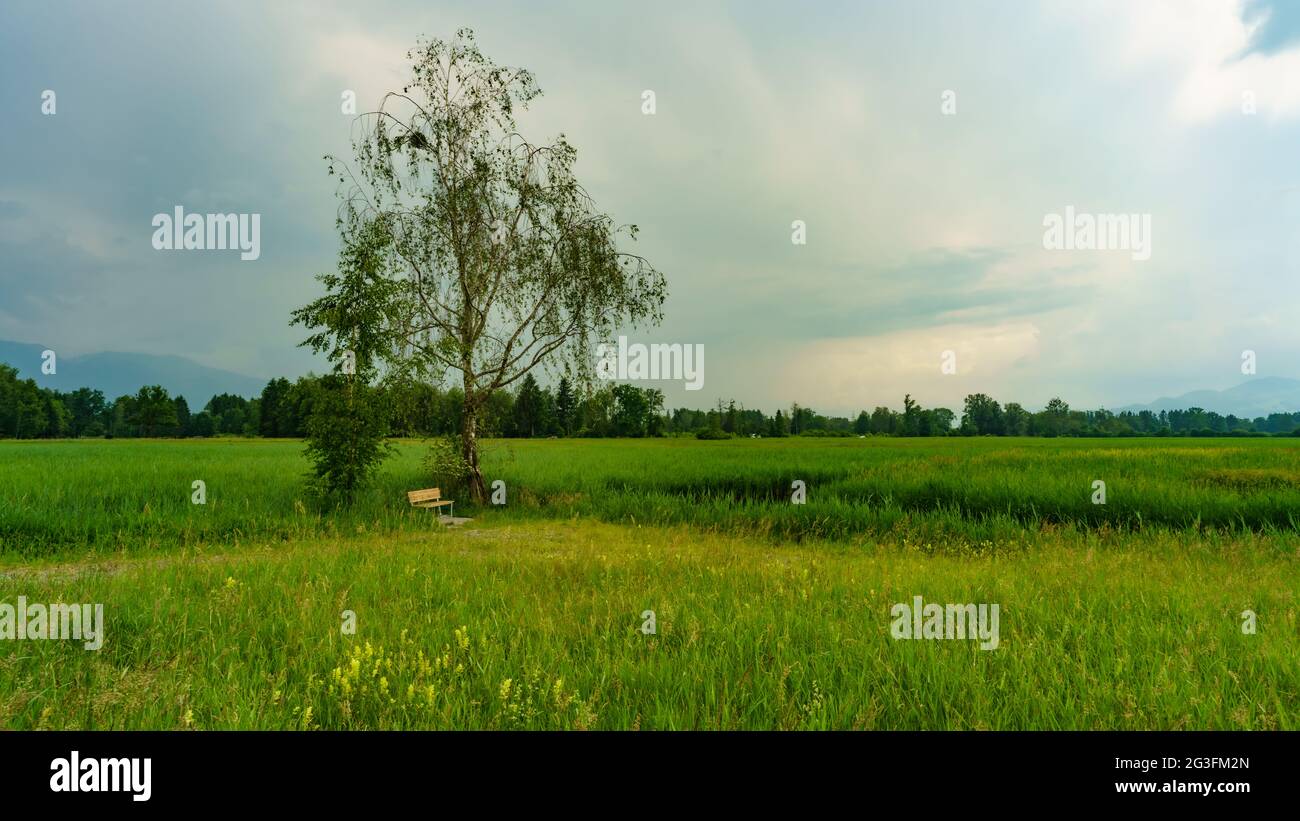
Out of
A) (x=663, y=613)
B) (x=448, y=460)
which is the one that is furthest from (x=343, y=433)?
(x=663, y=613)

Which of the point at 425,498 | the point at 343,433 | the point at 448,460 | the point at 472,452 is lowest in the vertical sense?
the point at 425,498

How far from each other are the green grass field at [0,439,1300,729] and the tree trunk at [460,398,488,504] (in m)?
3.44

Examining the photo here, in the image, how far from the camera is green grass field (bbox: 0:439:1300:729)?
4230 mm

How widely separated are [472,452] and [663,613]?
14.7 metres

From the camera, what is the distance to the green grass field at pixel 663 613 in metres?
4.23

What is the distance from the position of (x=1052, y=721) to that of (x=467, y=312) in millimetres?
18747

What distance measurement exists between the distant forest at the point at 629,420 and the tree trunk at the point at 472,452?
3730cm

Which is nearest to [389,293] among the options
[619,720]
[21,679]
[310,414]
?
[310,414]

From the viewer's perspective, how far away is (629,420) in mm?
81062

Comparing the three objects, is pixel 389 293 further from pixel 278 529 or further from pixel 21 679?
pixel 21 679
